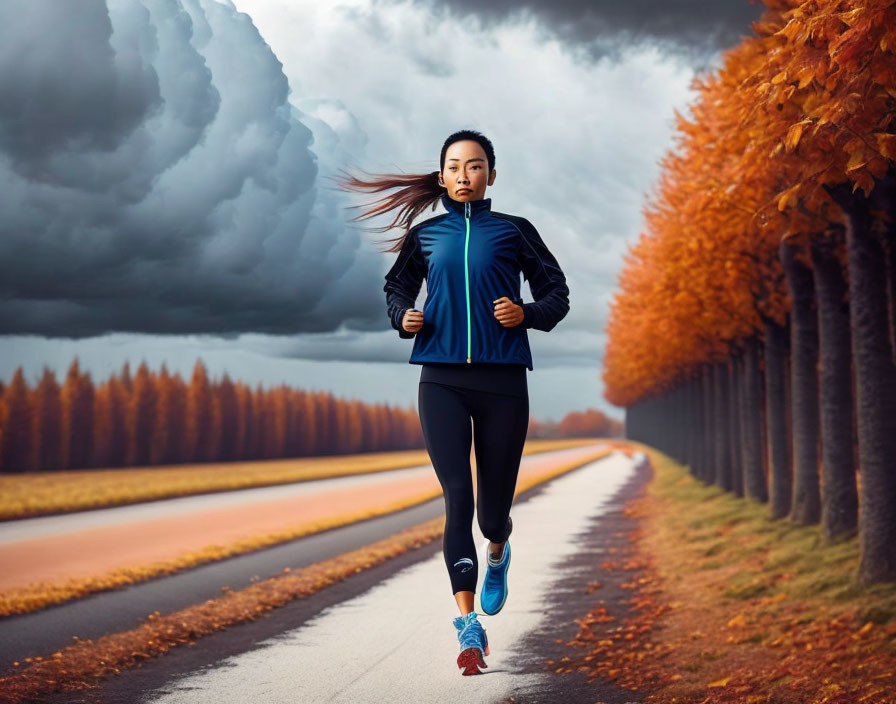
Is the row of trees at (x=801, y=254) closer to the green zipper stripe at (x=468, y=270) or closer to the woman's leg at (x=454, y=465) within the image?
the green zipper stripe at (x=468, y=270)

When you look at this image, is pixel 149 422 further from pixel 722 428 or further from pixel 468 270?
pixel 468 270

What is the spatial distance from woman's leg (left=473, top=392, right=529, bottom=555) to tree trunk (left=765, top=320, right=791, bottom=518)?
16.7 metres

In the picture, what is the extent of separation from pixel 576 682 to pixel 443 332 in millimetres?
4999

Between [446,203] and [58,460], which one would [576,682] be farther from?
[58,460]

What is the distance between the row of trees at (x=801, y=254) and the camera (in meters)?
6.88

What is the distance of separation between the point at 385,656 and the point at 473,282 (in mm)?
6036

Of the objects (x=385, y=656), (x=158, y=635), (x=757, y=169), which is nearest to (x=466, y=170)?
(x=385, y=656)

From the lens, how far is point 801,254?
16844 mm

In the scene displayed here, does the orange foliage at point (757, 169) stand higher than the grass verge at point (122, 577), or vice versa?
the orange foliage at point (757, 169)

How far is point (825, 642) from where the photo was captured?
9562 millimetres

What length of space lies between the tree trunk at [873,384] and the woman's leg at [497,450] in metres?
8.41

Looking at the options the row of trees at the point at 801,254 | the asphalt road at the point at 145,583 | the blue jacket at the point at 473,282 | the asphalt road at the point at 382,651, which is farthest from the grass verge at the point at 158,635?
the row of trees at the point at 801,254

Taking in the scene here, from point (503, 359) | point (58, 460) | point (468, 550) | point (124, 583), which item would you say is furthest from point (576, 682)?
point (58, 460)

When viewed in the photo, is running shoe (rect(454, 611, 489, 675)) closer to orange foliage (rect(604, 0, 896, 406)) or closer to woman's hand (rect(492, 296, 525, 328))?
woman's hand (rect(492, 296, 525, 328))
